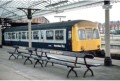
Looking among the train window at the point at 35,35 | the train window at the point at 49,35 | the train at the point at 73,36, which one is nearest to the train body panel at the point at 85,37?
the train at the point at 73,36

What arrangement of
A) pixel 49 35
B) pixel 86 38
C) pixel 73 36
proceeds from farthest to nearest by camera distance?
1. pixel 49 35
2. pixel 86 38
3. pixel 73 36

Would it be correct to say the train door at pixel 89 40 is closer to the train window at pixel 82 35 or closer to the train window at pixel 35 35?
the train window at pixel 82 35

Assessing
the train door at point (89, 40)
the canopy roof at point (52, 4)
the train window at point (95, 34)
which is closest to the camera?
the train door at point (89, 40)

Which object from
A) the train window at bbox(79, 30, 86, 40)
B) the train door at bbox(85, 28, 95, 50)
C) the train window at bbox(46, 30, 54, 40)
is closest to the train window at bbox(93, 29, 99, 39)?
the train door at bbox(85, 28, 95, 50)

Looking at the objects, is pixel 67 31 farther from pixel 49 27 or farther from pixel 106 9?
pixel 106 9

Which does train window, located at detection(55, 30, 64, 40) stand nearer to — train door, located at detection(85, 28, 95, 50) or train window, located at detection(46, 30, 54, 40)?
train window, located at detection(46, 30, 54, 40)

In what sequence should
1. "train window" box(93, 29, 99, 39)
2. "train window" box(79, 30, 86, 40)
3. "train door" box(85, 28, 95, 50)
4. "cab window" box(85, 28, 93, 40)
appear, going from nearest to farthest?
"train window" box(79, 30, 86, 40) < "train door" box(85, 28, 95, 50) < "cab window" box(85, 28, 93, 40) < "train window" box(93, 29, 99, 39)

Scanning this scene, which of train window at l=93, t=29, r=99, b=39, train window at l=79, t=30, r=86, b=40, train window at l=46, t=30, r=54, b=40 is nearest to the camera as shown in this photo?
train window at l=79, t=30, r=86, b=40

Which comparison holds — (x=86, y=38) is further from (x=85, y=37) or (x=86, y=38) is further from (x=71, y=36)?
(x=71, y=36)

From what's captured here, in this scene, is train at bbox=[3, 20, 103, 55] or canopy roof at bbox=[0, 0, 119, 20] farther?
canopy roof at bbox=[0, 0, 119, 20]

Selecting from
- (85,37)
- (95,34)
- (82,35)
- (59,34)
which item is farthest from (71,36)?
(95,34)

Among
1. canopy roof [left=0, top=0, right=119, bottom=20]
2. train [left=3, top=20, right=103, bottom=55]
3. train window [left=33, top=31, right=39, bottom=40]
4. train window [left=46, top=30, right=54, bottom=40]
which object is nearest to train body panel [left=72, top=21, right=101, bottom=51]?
train [left=3, top=20, right=103, bottom=55]

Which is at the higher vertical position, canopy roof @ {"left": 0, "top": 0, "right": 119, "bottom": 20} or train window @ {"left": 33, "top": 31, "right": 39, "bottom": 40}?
canopy roof @ {"left": 0, "top": 0, "right": 119, "bottom": 20}

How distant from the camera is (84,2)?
21.5 meters
